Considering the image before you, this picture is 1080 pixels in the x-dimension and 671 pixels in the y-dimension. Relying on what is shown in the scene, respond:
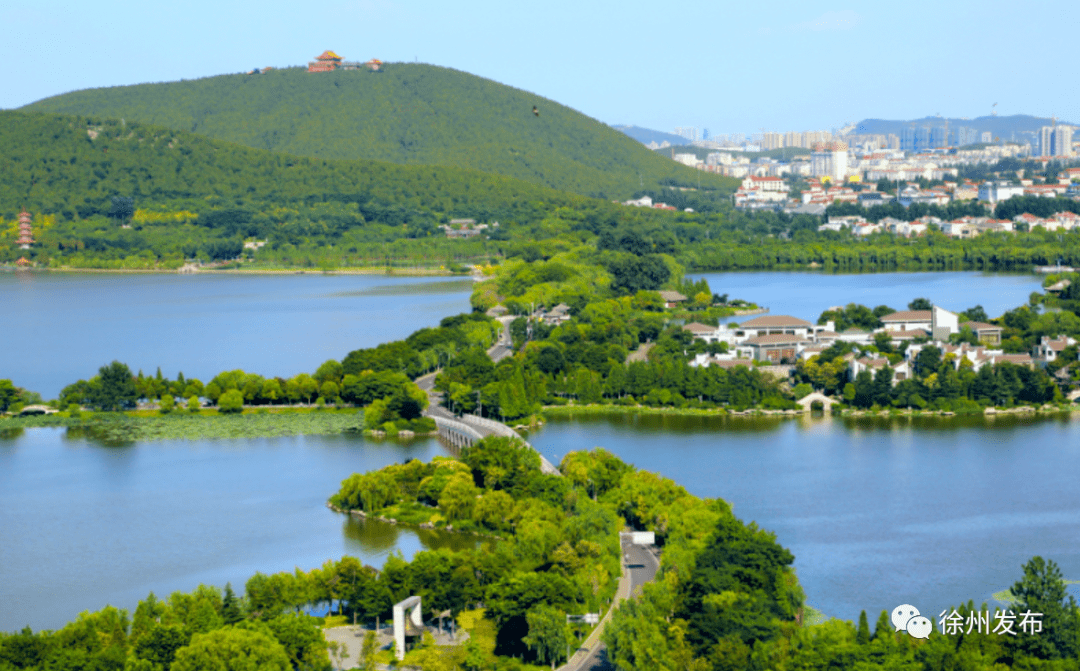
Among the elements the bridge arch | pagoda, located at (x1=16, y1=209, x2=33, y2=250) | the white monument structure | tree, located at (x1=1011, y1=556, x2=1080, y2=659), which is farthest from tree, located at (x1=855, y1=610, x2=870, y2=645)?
pagoda, located at (x1=16, y1=209, x2=33, y2=250)

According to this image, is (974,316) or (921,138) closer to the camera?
(974,316)

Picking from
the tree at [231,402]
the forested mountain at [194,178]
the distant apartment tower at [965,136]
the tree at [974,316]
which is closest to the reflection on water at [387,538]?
the tree at [231,402]

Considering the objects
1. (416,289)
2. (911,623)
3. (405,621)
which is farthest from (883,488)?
(416,289)

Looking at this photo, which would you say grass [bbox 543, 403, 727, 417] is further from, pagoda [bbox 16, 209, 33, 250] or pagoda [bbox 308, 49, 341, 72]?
pagoda [bbox 308, 49, 341, 72]

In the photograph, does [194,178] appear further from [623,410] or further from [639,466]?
[639,466]

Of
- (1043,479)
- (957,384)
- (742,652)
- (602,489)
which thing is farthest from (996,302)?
(742,652)

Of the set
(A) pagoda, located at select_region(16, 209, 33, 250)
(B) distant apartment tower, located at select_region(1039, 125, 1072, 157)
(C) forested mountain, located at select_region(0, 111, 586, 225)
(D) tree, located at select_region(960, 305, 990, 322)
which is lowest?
(D) tree, located at select_region(960, 305, 990, 322)

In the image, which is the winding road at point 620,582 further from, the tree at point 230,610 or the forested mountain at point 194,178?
→ the forested mountain at point 194,178
